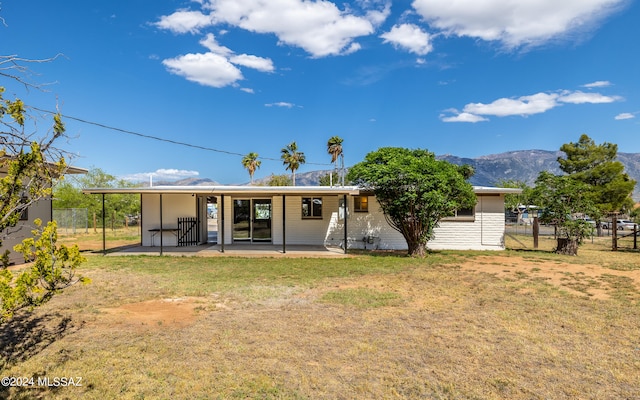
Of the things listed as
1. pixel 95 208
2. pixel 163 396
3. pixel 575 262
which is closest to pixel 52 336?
pixel 163 396

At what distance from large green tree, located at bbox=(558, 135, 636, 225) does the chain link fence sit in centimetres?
3472

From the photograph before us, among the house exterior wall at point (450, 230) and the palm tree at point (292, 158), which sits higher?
the palm tree at point (292, 158)

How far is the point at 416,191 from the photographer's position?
38.8 feet

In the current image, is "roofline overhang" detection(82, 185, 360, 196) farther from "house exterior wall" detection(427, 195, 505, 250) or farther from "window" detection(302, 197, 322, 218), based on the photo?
"house exterior wall" detection(427, 195, 505, 250)

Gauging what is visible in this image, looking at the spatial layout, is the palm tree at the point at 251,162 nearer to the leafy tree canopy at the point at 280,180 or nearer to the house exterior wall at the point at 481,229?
the leafy tree canopy at the point at 280,180

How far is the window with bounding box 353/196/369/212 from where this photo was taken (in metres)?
14.8

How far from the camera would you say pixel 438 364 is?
156 inches

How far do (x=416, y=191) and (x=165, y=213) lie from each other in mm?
10121

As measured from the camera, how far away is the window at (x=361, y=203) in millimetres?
14836

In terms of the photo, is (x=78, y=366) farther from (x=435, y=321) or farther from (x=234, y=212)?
(x=234, y=212)

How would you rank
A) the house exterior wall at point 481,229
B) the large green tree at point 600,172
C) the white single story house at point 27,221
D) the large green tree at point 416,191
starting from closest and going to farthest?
1. the white single story house at point 27,221
2. the large green tree at point 416,191
3. the house exterior wall at point 481,229
4. the large green tree at point 600,172

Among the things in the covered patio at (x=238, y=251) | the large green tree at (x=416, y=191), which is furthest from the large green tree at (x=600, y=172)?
the covered patio at (x=238, y=251)

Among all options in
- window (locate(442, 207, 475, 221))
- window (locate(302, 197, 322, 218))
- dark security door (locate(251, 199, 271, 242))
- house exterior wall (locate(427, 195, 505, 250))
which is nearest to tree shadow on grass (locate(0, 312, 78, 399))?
dark security door (locate(251, 199, 271, 242))

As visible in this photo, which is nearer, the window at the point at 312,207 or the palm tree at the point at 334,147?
the window at the point at 312,207
